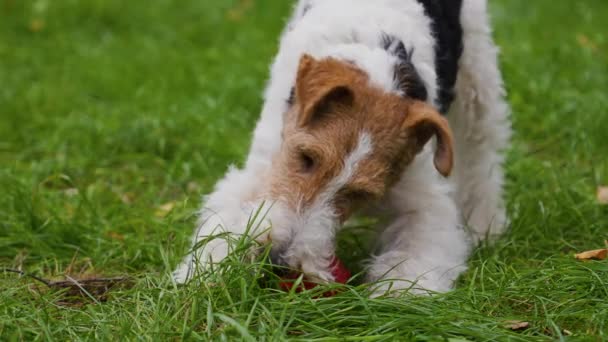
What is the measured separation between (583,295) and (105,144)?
384 centimetres

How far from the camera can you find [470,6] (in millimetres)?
4941

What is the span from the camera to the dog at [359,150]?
3678mm

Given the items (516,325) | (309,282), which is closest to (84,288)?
(309,282)

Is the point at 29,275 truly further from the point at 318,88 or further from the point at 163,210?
the point at 318,88

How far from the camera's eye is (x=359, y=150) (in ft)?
12.2

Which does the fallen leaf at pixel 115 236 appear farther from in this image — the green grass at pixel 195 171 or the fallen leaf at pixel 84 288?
the fallen leaf at pixel 84 288

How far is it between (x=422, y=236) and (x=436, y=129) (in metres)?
0.62

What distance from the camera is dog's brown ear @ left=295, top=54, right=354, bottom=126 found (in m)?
3.75

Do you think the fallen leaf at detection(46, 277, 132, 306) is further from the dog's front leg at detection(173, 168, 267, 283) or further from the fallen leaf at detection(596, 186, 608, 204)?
the fallen leaf at detection(596, 186, 608, 204)

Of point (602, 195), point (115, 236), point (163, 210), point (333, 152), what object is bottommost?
point (602, 195)

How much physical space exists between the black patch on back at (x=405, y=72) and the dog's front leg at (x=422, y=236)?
37 cm

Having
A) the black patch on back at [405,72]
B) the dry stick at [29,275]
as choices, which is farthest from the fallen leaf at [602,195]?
the dry stick at [29,275]

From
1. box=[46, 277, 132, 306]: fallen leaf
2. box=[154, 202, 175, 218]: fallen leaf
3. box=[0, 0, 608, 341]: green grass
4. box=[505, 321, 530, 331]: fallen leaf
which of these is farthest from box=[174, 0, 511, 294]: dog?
box=[154, 202, 175, 218]: fallen leaf

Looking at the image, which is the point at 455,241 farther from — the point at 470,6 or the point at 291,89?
the point at 470,6
